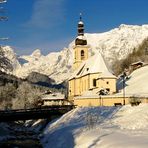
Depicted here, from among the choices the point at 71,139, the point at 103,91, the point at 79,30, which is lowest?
the point at 71,139

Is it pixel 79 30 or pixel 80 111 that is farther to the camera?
pixel 79 30

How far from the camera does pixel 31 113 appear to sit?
79875mm

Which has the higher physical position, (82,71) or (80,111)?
(82,71)

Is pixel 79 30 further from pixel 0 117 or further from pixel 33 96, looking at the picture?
pixel 0 117

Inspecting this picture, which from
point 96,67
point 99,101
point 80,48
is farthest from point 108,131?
point 80,48

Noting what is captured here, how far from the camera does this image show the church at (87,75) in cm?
10481

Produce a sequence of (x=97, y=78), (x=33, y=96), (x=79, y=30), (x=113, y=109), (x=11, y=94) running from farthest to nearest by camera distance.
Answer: (x=11, y=94), (x=33, y=96), (x=79, y=30), (x=97, y=78), (x=113, y=109)

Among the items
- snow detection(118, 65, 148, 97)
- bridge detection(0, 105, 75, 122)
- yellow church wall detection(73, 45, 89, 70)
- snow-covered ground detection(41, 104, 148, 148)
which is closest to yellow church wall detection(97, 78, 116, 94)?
snow detection(118, 65, 148, 97)

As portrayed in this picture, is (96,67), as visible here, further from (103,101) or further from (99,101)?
(103,101)

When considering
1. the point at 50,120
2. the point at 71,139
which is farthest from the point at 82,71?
the point at 71,139

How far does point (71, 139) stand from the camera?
4253cm

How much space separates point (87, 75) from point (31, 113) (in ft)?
120

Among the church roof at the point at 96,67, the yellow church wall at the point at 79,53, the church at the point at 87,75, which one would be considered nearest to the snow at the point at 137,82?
the church at the point at 87,75

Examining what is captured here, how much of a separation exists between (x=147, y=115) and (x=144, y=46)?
128m
